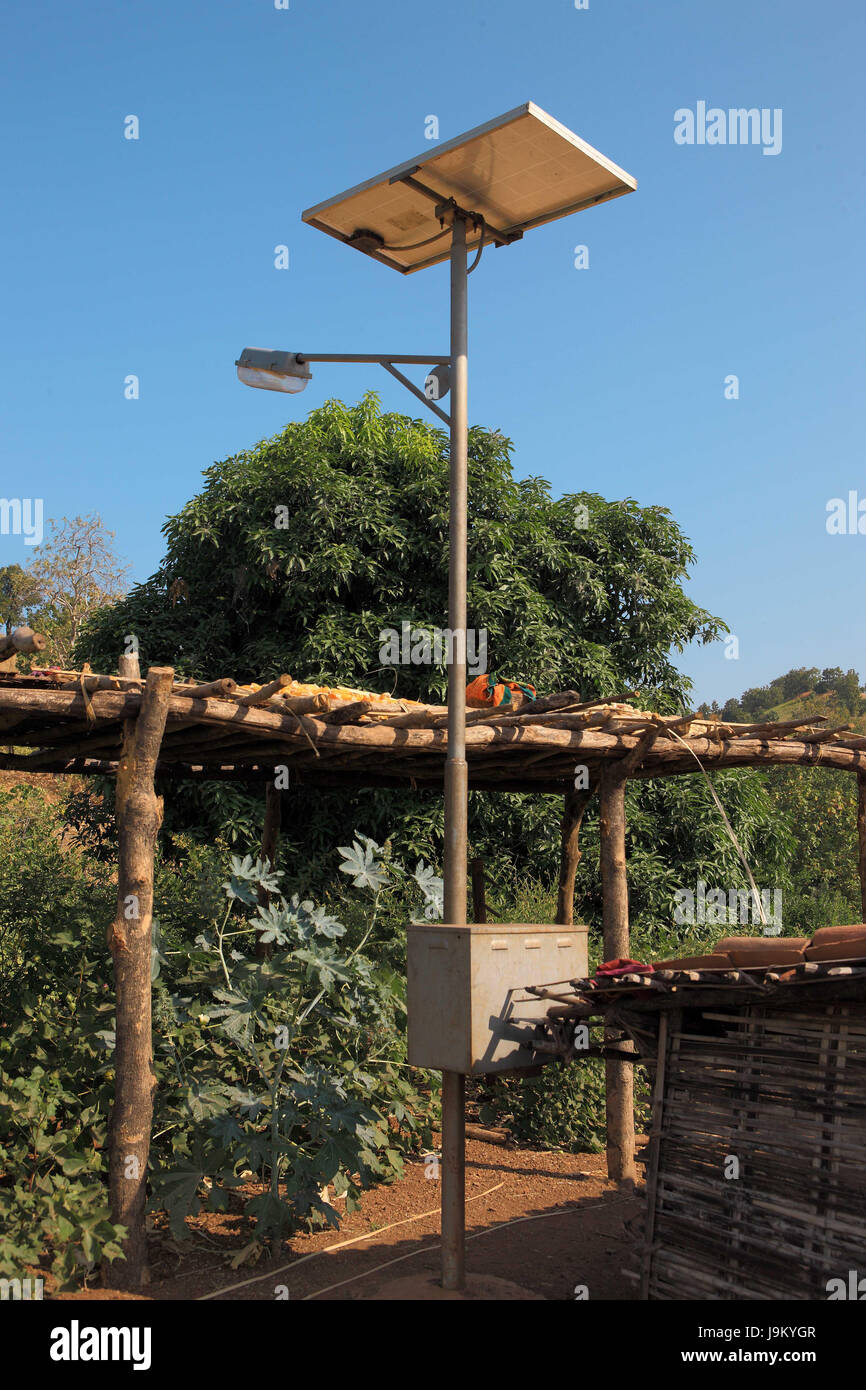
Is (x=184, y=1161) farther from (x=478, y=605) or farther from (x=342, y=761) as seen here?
(x=478, y=605)

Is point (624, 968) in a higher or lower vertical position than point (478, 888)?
higher

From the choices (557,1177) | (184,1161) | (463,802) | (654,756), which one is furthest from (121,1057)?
(654,756)

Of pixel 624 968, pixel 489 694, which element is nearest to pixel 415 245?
pixel 489 694

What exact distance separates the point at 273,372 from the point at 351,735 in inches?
82.0

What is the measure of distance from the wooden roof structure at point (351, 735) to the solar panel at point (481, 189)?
2541 mm

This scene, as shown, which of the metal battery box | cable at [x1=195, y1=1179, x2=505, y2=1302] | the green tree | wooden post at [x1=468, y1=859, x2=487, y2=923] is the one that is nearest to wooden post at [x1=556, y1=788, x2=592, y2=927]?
wooden post at [x1=468, y1=859, x2=487, y2=923]

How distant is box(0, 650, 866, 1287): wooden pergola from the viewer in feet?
18.2

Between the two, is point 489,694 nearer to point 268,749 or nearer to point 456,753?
point 268,749

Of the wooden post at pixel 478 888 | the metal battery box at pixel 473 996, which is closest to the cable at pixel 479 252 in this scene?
the metal battery box at pixel 473 996

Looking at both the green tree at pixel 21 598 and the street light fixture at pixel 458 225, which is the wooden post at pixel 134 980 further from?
the green tree at pixel 21 598

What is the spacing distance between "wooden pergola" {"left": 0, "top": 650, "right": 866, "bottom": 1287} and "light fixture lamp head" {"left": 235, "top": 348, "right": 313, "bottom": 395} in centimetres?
167

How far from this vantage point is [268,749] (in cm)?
690

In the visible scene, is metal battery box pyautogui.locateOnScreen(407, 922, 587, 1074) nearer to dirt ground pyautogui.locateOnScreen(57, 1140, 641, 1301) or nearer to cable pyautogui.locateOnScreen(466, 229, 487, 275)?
dirt ground pyautogui.locateOnScreen(57, 1140, 641, 1301)
